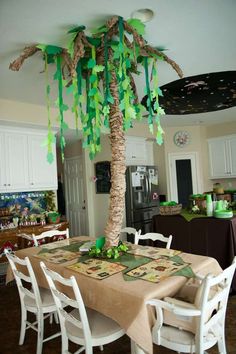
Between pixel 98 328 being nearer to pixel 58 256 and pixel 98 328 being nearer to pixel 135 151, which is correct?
pixel 58 256

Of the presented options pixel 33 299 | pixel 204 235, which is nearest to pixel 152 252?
pixel 33 299

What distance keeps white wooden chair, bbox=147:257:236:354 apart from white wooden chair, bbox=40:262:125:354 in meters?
0.31

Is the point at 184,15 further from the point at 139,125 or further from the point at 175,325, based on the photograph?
the point at 139,125

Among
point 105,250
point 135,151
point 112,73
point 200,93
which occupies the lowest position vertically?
point 105,250

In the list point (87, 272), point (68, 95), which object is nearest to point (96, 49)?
point (68, 95)

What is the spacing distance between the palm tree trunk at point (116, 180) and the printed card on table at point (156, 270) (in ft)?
1.48

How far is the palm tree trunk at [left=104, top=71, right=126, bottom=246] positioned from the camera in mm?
2229

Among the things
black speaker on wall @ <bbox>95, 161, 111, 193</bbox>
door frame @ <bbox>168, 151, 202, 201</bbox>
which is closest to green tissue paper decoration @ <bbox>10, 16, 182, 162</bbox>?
black speaker on wall @ <bbox>95, 161, 111, 193</bbox>

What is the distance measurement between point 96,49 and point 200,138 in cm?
443

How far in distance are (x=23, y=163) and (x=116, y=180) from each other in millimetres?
→ 2418

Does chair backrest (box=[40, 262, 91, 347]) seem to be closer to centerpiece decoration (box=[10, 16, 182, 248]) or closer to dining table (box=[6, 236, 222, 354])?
dining table (box=[6, 236, 222, 354])

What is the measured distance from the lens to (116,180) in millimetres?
2240

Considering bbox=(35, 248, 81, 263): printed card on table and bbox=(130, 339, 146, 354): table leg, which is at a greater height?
bbox=(35, 248, 81, 263): printed card on table

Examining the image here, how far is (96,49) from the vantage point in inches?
90.2
